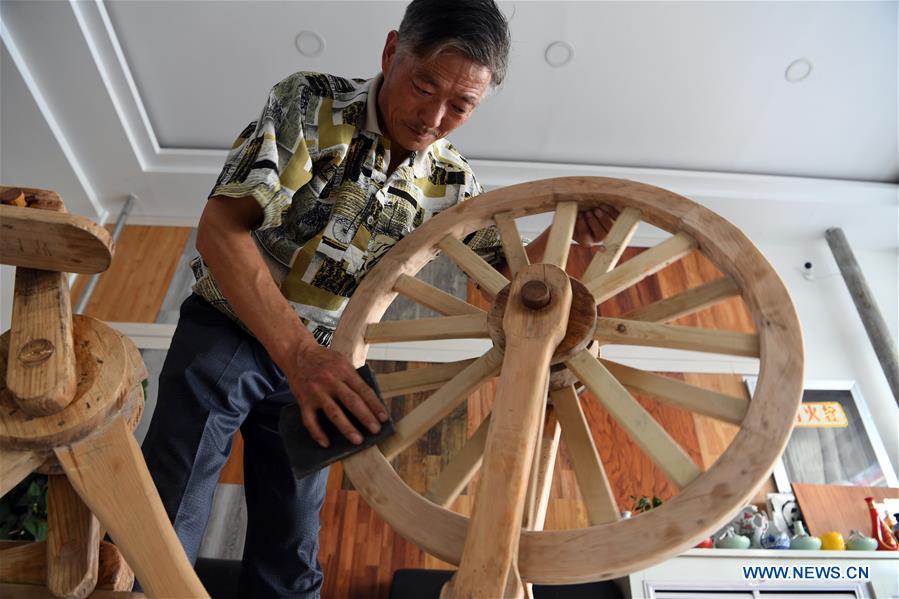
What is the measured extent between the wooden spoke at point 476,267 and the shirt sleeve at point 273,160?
0.98ft

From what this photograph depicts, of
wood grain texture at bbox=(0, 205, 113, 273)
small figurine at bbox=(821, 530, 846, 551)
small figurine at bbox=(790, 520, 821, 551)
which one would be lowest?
small figurine at bbox=(821, 530, 846, 551)

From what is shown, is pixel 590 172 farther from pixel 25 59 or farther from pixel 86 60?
pixel 25 59

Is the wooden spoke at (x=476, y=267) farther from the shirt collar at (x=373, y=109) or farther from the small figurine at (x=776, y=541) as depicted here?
the small figurine at (x=776, y=541)

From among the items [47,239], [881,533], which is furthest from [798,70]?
[47,239]

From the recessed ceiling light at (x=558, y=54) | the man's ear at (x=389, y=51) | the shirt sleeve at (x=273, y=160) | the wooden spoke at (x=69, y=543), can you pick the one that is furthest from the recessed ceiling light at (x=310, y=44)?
the wooden spoke at (x=69, y=543)

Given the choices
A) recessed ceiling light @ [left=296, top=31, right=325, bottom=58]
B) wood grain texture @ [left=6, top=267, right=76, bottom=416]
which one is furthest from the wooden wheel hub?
recessed ceiling light @ [left=296, top=31, right=325, bottom=58]

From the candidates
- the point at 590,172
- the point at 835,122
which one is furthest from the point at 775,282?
the point at 835,122

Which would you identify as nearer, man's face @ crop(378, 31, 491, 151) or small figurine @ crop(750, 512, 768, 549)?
man's face @ crop(378, 31, 491, 151)

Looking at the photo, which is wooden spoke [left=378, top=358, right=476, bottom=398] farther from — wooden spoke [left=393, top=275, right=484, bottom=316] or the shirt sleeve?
the shirt sleeve

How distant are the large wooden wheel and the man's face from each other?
220 millimetres

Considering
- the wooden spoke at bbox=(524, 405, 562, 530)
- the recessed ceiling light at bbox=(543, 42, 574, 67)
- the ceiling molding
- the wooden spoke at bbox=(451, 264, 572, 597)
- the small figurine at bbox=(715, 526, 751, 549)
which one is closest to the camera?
the wooden spoke at bbox=(451, 264, 572, 597)

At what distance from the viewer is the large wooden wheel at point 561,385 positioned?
0.77 meters

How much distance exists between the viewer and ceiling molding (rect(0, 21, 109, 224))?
3150 mm

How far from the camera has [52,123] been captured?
3488 millimetres
